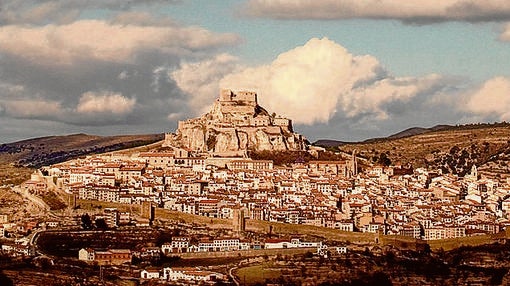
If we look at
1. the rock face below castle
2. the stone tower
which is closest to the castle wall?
the rock face below castle

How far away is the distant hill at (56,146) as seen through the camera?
→ 151500mm

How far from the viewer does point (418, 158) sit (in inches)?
4449

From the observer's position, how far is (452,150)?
112688mm

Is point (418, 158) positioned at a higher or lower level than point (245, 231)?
higher

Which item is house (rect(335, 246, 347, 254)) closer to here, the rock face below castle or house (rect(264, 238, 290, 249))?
house (rect(264, 238, 290, 249))

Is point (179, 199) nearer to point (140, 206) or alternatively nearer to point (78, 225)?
point (140, 206)

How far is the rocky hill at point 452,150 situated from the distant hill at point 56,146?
3571 cm

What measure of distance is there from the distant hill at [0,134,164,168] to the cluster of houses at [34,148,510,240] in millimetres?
59370

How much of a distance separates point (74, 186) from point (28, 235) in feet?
39.0

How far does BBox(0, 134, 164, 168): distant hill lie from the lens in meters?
152

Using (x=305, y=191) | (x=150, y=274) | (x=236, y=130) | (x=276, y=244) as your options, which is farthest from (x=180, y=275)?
(x=236, y=130)

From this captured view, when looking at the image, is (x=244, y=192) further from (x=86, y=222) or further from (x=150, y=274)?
(x=150, y=274)

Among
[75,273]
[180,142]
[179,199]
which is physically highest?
[180,142]

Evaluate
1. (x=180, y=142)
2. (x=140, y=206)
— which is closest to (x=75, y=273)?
(x=140, y=206)
